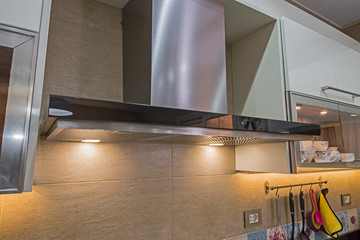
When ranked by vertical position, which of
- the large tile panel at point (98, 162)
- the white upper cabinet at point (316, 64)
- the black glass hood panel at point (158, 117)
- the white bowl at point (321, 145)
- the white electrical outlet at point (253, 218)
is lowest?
the white electrical outlet at point (253, 218)

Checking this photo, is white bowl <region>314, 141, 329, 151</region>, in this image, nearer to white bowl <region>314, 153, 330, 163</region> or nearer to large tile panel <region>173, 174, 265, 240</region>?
white bowl <region>314, 153, 330, 163</region>

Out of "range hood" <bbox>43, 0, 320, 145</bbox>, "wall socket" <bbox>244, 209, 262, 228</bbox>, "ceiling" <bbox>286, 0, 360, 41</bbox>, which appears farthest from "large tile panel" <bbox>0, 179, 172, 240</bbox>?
"ceiling" <bbox>286, 0, 360, 41</bbox>

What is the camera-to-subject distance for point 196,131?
28.4 inches

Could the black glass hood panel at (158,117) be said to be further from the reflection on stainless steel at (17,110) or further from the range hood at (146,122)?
the reflection on stainless steel at (17,110)

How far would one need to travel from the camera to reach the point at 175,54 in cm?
95

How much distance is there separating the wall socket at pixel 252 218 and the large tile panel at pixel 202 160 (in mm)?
247

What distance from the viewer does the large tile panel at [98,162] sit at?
0.90 metres

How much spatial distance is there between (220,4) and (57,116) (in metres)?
0.90

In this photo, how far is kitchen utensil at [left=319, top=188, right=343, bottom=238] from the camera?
5.21ft

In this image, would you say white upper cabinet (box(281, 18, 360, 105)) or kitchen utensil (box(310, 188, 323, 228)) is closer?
white upper cabinet (box(281, 18, 360, 105))

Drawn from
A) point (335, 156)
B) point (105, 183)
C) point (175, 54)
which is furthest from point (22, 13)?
point (335, 156)

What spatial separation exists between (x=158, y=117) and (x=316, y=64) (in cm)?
108

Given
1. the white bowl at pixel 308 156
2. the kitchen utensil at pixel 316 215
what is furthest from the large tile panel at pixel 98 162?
the kitchen utensil at pixel 316 215

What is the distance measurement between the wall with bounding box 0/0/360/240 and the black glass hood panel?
0.46m
